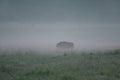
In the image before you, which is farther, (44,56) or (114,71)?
(44,56)

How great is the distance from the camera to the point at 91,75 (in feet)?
24.7

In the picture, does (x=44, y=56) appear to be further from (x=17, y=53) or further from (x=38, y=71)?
(x=38, y=71)

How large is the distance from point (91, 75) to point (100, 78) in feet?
1.36

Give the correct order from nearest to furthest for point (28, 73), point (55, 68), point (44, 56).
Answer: point (28, 73), point (55, 68), point (44, 56)

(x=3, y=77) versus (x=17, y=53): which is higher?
(x=17, y=53)

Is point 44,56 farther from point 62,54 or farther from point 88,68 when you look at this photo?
point 88,68

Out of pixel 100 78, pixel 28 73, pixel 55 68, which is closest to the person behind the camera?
pixel 100 78

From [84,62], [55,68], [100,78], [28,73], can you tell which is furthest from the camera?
[84,62]

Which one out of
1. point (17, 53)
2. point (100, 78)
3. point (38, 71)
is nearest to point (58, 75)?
point (38, 71)

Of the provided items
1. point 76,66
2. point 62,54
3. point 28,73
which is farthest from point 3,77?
point 62,54

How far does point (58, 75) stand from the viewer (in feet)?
24.7

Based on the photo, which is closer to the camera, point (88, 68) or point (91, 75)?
point (91, 75)

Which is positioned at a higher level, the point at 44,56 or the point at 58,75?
the point at 44,56

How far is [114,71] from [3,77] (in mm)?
3582
